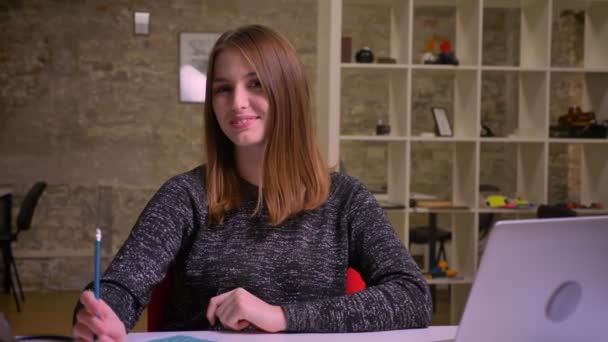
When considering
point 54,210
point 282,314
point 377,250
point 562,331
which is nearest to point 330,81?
A: point 377,250

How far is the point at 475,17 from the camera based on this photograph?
416 centimetres

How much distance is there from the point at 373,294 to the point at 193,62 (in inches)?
199

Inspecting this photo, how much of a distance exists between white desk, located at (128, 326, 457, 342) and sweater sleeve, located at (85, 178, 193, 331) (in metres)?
0.12

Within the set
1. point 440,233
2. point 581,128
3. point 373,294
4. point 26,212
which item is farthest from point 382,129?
point 26,212

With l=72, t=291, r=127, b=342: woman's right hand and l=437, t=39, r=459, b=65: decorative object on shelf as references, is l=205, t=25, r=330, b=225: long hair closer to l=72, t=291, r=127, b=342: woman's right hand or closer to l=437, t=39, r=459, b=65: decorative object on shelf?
l=72, t=291, r=127, b=342: woman's right hand

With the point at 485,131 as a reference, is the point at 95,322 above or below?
below

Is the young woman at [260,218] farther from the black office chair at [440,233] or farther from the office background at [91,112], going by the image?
the office background at [91,112]

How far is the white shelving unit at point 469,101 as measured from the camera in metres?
4.05

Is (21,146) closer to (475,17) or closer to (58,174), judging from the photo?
(58,174)

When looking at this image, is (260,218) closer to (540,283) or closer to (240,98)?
(240,98)

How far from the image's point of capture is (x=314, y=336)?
1358mm

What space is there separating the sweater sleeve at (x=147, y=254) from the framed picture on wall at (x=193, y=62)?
4.62 m

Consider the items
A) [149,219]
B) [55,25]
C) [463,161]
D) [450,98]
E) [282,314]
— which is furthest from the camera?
[450,98]

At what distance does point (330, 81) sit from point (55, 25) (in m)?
3.30
